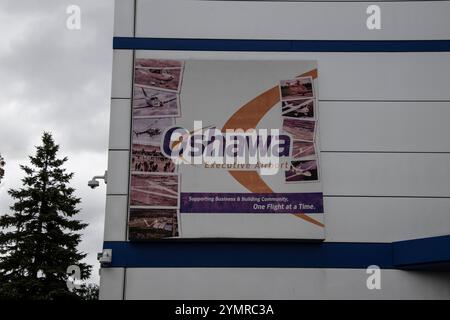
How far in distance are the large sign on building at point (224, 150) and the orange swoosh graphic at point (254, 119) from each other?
0.06 feet

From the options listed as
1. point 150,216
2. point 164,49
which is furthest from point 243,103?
point 150,216

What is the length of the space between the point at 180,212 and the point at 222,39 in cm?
357

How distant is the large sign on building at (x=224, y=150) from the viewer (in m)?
10.0

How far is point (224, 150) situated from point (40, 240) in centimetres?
1950

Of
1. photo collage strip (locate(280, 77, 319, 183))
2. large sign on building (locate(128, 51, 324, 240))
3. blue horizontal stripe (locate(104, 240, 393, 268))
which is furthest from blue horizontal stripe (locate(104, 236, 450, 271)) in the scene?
photo collage strip (locate(280, 77, 319, 183))

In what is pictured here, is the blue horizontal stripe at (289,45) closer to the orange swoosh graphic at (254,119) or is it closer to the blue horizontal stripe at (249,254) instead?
the orange swoosh graphic at (254,119)

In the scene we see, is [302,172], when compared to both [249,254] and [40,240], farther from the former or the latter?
[40,240]

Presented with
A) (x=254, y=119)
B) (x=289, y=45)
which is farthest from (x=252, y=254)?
(x=289, y=45)

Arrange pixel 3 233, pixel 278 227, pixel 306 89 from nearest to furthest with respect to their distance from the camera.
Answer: pixel 278 227 → pixel 306 89 → pixel 3 233

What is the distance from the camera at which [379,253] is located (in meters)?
10.1

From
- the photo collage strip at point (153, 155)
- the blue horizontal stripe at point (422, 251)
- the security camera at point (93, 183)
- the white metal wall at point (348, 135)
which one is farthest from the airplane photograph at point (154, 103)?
the blue horizontal stripe at point (422, 251)

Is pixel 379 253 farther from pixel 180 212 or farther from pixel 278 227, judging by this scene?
pixel 180 212

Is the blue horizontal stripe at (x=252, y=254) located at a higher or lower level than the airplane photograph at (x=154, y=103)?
lower

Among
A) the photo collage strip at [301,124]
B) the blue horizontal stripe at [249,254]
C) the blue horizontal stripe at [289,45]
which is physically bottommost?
the blue horizontal stripe at [249,254]
